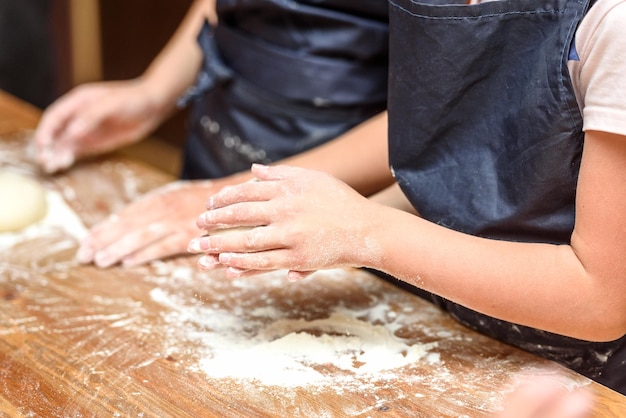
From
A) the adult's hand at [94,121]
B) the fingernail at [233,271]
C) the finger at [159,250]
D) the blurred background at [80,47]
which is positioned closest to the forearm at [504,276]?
the fingernail at [233,271]

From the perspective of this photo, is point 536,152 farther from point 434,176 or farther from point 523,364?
point 523,364

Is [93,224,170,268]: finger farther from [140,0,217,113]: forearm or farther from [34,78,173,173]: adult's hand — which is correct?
[140,0,217,113]: forearm

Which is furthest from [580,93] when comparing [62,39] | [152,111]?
[62,39]

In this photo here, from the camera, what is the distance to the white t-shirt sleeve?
0.73 metres

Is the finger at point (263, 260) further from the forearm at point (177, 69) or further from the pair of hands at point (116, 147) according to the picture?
the forearm at point (177, 69)

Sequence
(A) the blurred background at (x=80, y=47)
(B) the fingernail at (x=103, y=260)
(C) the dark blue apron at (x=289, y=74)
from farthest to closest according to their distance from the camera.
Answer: (A) the blurred background at (x=80, y=47)
(C) the dark blue apron at (x=289, y=74)
(B) the fingernail at (x=103, y=260)

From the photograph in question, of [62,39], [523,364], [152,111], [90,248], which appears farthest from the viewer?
[62,39]

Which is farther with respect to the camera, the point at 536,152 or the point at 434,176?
the point at 434,176

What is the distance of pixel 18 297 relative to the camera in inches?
41.3

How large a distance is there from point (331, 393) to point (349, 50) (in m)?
0.64

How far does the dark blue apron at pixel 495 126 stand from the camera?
809 millimetres

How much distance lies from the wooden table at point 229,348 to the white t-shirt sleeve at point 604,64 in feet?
1.07

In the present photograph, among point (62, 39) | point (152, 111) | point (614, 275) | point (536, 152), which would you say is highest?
point (536, 152)

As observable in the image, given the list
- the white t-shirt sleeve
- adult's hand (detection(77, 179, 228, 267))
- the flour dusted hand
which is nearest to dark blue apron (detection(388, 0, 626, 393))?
the white t-shirt sleeve
